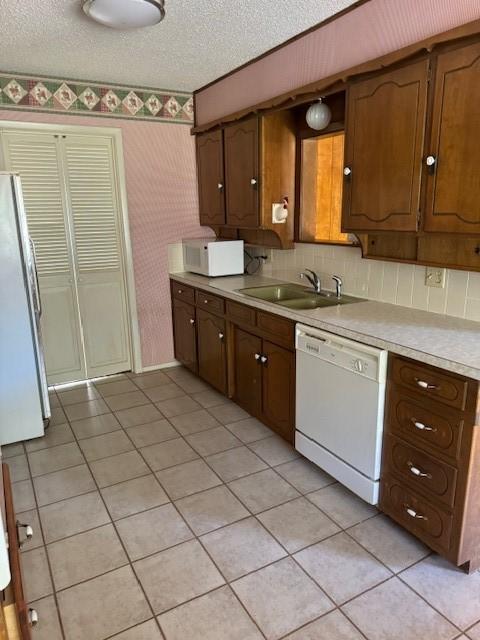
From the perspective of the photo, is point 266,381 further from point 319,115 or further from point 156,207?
point 156,207

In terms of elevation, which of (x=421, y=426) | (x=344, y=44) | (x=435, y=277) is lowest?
(x=421, y=426)

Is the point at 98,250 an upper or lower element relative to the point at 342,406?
upper

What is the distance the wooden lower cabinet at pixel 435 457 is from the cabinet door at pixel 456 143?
0.68 meters

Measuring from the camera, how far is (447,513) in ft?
5.82

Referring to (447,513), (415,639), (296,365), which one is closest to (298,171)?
(296,365)

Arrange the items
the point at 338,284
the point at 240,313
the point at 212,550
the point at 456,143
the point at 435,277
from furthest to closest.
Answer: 1. the point at 240,313
2. the point at 338,284
3. the point at 435,277
4. the point at 212,550
5. the point at 456,143

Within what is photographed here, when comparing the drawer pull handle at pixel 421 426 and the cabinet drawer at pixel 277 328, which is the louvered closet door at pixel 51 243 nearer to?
the cabinet drawer at pixel 277 328

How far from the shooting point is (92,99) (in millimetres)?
3514

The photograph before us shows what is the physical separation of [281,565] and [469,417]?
99 centimetres

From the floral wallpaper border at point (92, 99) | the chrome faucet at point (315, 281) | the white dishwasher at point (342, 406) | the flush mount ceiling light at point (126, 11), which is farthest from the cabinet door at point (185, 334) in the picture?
the flush mount ceiling light at point (126, 11)

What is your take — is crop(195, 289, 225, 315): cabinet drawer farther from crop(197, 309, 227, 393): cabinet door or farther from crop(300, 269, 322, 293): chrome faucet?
crop(300, 269, 322, 293): chrome faucet

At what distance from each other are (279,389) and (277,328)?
0.39 metres

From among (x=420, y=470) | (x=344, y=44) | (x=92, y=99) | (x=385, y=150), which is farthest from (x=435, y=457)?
(x=92, y=99)

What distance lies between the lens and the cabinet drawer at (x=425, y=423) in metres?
1.71
